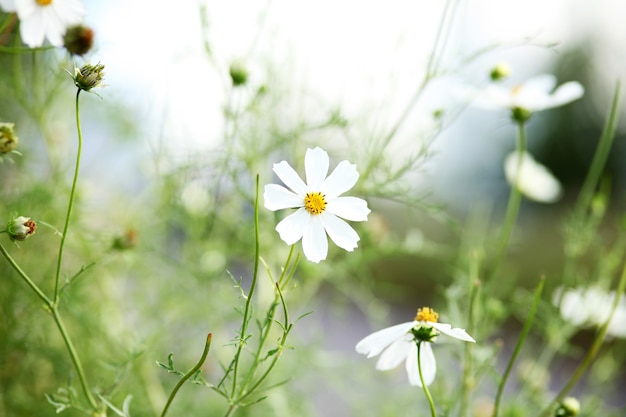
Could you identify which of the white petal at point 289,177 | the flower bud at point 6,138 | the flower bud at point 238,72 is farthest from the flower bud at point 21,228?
the flower bud at point 238,72

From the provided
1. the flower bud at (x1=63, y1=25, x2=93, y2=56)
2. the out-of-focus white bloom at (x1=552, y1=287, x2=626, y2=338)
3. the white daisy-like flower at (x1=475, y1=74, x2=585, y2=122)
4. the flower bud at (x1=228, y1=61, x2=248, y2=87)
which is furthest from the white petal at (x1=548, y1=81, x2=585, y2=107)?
the flower bud at (x1=63, y1=25, x2=93, y2=56)

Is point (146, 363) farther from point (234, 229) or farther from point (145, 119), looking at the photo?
point (145, 119)

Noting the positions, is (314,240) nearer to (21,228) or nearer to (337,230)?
(337,230)

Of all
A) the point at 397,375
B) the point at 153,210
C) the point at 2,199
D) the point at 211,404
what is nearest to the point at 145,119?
the point at 153,210

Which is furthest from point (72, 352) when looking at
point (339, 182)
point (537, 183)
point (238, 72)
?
point (537, 183)

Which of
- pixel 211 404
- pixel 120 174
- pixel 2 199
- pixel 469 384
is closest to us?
pixel 469 384
